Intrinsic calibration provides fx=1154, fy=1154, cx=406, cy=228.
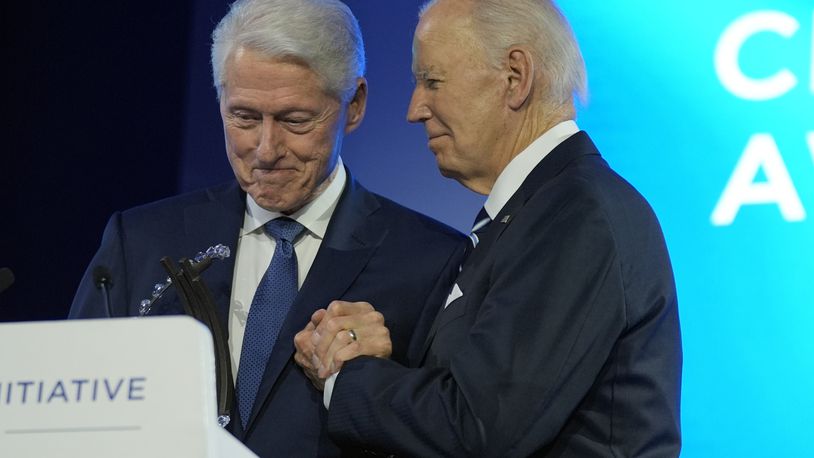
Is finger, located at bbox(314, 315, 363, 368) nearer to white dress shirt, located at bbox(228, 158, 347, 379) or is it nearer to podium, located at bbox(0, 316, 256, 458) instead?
white dress shirt, located at bbox(228, 158, 347, 379)

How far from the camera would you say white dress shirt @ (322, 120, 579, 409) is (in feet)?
6.18

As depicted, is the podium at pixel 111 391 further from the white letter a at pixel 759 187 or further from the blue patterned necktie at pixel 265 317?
the white letter a at pixel 759 187

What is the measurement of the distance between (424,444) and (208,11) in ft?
7.70

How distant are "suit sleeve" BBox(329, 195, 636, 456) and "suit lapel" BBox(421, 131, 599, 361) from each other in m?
0.12

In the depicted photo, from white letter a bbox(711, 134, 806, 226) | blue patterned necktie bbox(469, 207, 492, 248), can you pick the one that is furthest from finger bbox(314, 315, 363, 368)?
white letter a bbox(711, 134, 806, 226)

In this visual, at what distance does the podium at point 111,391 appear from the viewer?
0.81 meters

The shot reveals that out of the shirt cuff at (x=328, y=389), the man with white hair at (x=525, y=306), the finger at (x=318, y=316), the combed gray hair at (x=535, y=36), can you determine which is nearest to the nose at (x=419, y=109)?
the man with white hair at (x=525, y=306)

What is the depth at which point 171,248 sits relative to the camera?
7.14 ft

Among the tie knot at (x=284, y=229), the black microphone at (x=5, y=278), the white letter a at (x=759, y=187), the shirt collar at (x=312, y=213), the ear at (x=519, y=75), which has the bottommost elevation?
the black microphone at (x=5, y=278)

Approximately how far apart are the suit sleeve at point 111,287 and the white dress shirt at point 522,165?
478 millimetres

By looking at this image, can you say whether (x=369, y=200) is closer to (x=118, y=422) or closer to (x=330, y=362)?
(x=330, y=362)

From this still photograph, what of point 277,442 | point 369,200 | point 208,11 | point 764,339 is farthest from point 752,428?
point 208,11

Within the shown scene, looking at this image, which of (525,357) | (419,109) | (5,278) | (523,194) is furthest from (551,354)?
(5,278)

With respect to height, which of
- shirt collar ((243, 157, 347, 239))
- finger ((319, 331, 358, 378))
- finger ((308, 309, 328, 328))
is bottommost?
finger ((319, 331, 358, 378))
